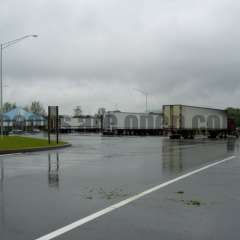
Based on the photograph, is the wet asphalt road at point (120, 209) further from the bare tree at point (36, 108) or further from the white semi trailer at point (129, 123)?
the bare tree at point (36, 108)

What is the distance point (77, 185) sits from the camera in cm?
1312

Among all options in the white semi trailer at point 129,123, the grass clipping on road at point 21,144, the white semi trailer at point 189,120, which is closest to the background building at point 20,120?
the white semi trailer at point 129,123

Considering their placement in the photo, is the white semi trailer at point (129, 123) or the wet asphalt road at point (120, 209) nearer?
the wet asphalt road at point (120, 209)

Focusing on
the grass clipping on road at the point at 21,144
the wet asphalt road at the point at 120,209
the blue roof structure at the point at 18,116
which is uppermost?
the blue roof structure at the point at 18,116

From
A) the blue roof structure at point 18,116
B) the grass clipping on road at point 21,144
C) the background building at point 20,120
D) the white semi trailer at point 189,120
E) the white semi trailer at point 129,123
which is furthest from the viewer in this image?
the background building at point 20,120

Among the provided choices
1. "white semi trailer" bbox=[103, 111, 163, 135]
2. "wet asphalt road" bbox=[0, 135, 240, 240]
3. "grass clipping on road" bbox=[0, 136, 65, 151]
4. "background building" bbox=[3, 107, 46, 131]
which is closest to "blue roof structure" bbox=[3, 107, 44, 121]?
"background building" bbox=[3, 107, 46, 131]

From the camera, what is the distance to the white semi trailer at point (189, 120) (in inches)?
2586

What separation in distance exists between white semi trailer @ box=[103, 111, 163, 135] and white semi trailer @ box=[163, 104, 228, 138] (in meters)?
19.6

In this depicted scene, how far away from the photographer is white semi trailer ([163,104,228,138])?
65.7m

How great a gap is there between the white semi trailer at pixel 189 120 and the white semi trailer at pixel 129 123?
64.4 feet

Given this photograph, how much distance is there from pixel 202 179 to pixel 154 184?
81.5 inches

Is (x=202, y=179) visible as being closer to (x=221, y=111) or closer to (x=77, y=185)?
(x=77, y=185)

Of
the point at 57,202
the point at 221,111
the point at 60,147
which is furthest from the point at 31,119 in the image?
the point at 57,202

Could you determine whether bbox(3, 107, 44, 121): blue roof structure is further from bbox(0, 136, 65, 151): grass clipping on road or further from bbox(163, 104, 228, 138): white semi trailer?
bbox(0, 136, 65, 151): grass clipping on road
